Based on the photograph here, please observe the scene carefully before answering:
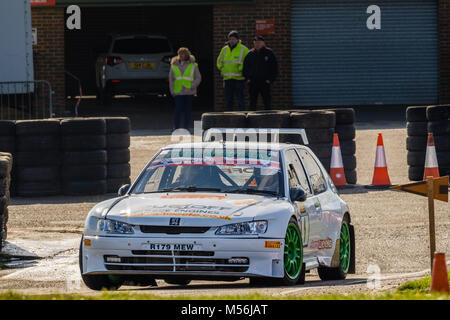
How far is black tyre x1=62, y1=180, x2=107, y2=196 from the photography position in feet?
56.7

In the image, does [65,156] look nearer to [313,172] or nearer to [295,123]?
[295,123]

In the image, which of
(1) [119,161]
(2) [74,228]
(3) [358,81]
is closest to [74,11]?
(3) [358,81]

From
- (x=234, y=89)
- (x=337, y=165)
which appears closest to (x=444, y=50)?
(x=234, y=89)

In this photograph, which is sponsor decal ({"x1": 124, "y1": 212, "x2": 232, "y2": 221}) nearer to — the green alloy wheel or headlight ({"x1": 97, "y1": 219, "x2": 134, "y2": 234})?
headlight ({"x1": 97, "y1": 219, "x2": 134, "y2": 234})

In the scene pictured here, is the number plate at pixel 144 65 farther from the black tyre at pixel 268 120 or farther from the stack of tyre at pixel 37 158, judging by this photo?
the stack of tyre at pixel 37 158

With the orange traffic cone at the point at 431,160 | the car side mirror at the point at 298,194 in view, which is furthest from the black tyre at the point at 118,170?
the car side mirror at the point at 298,194

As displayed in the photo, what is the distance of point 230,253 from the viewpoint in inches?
368

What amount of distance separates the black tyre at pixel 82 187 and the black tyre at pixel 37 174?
0.69ft

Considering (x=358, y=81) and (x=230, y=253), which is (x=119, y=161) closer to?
(x=230, y=253)

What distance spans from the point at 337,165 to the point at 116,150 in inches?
135

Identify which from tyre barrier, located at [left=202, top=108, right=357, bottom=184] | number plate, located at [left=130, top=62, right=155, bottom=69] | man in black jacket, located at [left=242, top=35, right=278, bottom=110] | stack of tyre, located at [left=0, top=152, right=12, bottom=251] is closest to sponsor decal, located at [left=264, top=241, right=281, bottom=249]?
stack of tyre, located at [left=0, top=152, right=12, bottom=251]

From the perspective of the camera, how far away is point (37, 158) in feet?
56.2

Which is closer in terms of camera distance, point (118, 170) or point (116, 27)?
point (118, 170)
